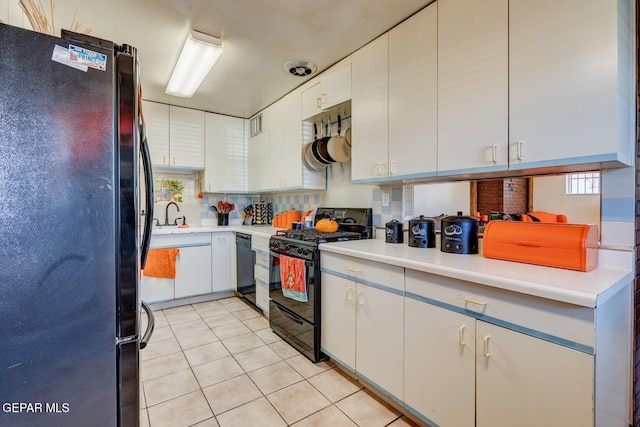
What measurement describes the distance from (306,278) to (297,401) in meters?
0.78

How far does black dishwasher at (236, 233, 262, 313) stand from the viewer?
3.31 m

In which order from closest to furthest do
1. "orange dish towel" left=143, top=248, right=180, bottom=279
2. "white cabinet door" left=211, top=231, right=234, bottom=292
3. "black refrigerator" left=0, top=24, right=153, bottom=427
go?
1. "black refrigerator" left=0, top=24, right=153, bottom=427
2. "orange dish towel" left=143, top=248, right=180, bottom=279
3. "white cabinet door" left=211, top=231, right=234, bottom=292

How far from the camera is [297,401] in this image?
1.79 metres

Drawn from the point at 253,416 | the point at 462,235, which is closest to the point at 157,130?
the point at 253,416

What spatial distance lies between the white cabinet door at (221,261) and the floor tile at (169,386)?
5.13 feet

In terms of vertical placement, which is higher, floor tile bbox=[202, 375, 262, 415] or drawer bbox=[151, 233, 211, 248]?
drawer bbox=[151, 233, 211, 248]

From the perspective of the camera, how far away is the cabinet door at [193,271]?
3373 millimetres

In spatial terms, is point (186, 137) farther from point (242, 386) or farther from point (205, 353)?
point (242, 386)

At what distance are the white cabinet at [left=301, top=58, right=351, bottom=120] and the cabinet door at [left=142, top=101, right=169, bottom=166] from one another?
5.91ft

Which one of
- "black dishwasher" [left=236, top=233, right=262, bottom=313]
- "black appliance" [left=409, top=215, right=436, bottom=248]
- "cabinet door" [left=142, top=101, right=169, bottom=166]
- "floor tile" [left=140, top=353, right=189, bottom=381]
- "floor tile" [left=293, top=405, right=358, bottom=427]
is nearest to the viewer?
"floor tile" [left=293, top=405, right=358, bottom=427]

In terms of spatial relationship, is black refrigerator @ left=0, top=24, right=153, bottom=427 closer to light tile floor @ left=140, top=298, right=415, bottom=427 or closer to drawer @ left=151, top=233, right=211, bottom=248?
light tile floor @ left=140, top=298, right=415, bottom=427

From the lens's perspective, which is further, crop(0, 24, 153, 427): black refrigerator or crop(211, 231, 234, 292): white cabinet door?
crop(211, 231, 234, 292): white cabinet door

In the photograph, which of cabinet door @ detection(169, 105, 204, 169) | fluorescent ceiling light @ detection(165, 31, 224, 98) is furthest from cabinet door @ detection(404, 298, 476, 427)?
cabinet door @ detection(169, 105, 204, 169)

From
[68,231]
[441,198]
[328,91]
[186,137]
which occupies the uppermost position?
[328,91]
